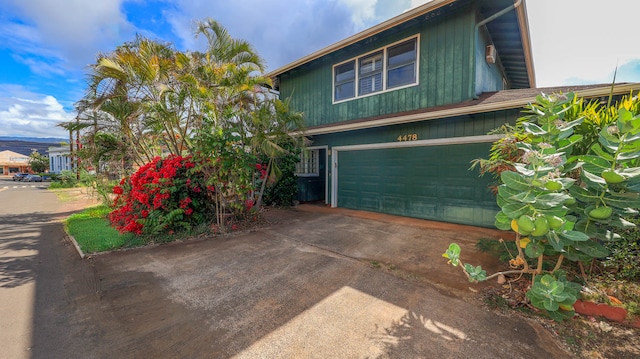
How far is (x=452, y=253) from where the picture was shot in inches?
98.0

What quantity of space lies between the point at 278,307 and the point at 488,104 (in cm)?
Answer: 556

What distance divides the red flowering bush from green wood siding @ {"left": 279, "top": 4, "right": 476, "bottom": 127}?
486cm

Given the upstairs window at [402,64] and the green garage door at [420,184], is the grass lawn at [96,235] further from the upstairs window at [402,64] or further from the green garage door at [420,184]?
the upstairs window at [402,64]

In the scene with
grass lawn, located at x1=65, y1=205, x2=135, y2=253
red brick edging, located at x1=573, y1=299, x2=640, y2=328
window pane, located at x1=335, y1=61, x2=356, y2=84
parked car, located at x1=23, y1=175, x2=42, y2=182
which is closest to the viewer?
red brick edging, located at x1=573, y1=299, x2=640, y2=328

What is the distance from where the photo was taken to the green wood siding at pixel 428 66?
5.89 meters

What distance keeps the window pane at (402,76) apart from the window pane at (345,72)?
1302mm

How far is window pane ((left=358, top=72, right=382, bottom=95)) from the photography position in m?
7.35

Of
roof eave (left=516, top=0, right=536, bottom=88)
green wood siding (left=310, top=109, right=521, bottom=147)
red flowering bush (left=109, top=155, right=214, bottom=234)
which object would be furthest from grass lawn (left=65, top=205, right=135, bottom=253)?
roof eave (left=516, top=0, right=536, bottom=88)

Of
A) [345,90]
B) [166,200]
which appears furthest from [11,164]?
[345,90]

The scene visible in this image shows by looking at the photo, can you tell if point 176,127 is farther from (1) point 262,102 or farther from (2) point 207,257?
(2) point 207,257

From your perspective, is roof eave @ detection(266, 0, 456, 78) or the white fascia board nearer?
the white fascia board

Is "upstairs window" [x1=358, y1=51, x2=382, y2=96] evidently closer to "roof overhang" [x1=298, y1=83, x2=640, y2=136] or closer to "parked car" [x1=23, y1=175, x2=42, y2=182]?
"roof overhang" [x1=298, y1=83, x2=640, y2=136]

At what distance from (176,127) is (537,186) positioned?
24.7ft

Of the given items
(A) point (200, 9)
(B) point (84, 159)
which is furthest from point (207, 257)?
(B) point (84, 159)
